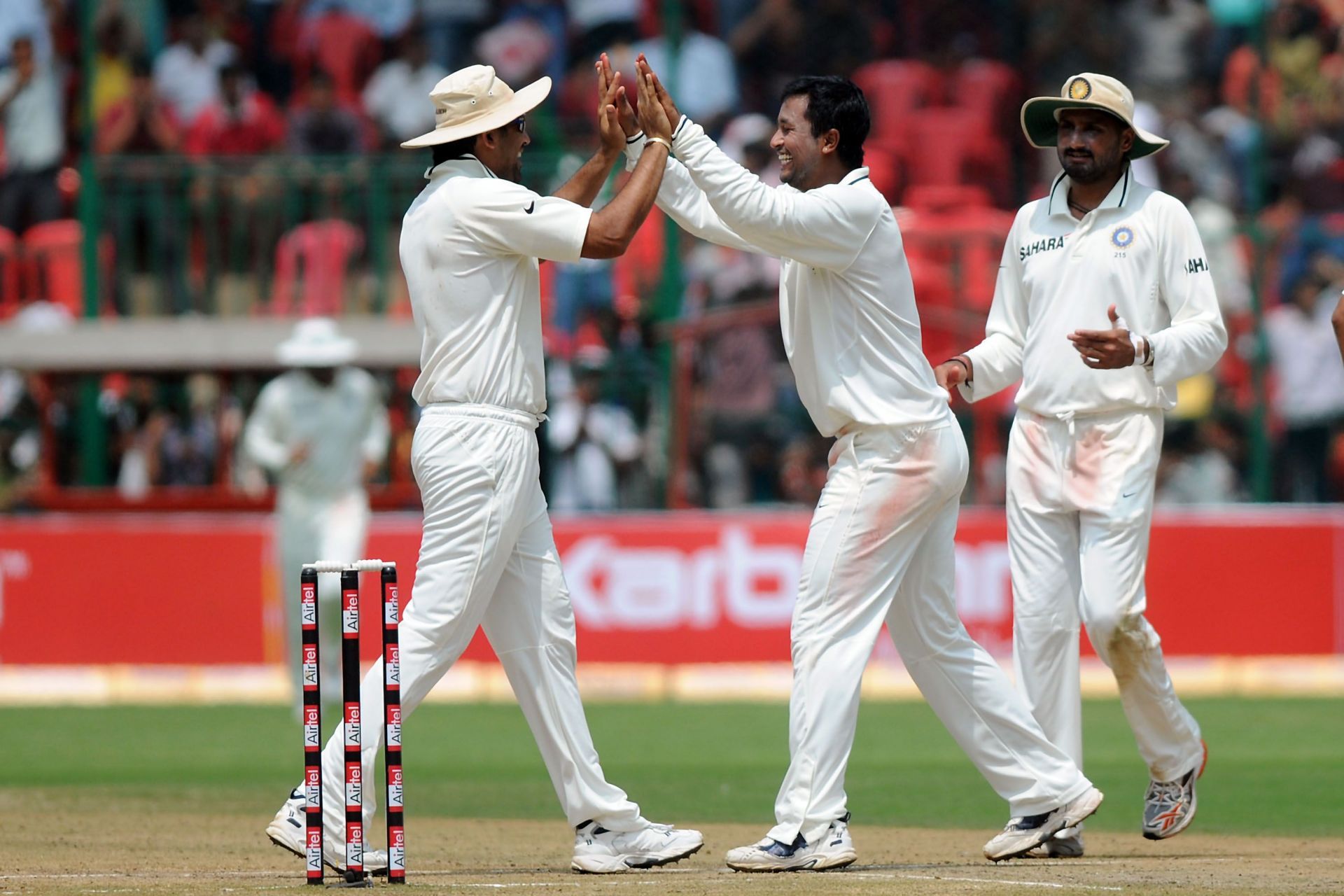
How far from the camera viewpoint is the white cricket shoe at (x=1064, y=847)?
712cm

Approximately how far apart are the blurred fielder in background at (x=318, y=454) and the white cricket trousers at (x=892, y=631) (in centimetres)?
711

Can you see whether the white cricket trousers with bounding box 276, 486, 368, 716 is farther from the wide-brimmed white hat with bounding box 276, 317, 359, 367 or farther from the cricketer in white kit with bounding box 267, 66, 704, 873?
the cricketer in white kit with bounding box 267, 66, 704, 873

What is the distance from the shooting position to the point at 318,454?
13.7 metres

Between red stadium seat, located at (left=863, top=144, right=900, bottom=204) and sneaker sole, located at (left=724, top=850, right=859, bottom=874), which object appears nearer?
sneaker sole, located at (left=724, top=850, right=859, bottom=874)

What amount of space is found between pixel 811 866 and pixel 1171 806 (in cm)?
171

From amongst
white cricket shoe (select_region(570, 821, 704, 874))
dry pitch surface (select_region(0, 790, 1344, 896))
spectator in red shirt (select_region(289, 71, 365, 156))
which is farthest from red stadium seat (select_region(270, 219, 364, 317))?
white cricket shoe (select_region(570, 821, 704, 874))

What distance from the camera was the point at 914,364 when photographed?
6.87 m

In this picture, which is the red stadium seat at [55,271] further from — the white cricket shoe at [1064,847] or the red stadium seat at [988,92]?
the white cricket shoe at [1064,847]

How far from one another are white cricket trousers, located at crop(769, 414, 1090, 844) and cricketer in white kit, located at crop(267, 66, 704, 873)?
0.52 m

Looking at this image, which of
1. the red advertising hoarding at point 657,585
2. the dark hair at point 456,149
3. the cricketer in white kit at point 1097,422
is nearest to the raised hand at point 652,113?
the dark hair at point 456,149

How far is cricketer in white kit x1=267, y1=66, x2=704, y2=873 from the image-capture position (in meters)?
6.59

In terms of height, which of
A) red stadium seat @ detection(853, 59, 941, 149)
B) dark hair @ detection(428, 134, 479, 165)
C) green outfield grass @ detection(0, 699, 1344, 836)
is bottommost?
green outfield grass @ detection(0, 699, 1344, 836)

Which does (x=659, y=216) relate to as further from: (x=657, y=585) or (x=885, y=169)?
(x=657, y=585)

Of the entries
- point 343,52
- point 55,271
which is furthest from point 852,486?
point 343,52
